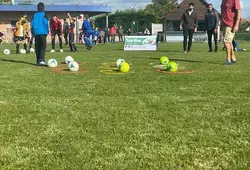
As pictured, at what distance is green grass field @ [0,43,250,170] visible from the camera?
11.6 feet

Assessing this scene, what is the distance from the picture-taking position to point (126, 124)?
4.68 metres

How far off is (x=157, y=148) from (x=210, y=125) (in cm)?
108

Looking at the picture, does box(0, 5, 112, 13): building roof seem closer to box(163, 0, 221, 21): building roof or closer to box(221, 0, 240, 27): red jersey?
box(163, 0, 221, 21): building roof

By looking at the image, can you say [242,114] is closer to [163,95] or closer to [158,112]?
[158,112]

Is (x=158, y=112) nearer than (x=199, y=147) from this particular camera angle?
No

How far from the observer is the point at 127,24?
6041 centimetres

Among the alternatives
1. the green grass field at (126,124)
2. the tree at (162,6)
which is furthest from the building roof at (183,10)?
the green grass field at (126,124)

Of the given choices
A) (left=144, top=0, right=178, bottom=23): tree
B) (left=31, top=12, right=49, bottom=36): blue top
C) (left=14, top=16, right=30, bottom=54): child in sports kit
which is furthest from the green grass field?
(left=144, top=0, right=178, bottom=23): tree

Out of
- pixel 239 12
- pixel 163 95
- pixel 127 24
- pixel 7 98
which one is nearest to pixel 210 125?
pixel 163 95

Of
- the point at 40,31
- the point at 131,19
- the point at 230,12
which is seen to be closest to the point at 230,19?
the point at 230,12

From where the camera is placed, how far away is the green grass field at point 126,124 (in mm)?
3531

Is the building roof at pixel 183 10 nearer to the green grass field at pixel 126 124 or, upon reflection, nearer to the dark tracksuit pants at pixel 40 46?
the dark tracksuit pants at pixel 40 46

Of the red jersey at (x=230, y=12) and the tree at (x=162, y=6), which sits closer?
the red jersey at (x=230, y=12)

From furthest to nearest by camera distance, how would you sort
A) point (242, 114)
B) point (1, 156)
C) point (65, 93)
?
1. point (65, 93)
2. point (242, 114)
3. point (1, 156)
